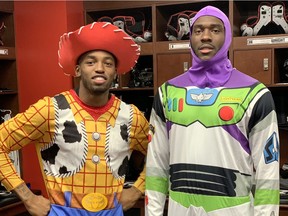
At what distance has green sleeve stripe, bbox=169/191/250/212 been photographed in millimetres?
1526

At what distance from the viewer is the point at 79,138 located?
5.61 ft

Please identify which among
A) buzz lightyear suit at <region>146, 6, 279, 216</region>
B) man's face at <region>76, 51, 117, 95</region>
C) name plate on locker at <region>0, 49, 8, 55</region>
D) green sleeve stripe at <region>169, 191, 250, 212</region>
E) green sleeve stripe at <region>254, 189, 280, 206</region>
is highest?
name plate on locker at <region>0, 49, 8, 55</region>

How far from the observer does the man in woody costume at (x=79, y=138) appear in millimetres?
1705

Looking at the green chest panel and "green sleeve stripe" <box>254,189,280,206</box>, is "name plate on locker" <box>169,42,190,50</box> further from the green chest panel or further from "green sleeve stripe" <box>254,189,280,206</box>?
"green sleeve stripe" <box>254,189,280,206</box>

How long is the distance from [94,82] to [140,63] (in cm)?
169

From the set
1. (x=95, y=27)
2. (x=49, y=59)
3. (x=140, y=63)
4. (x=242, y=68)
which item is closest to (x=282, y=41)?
(x=242, y=68)

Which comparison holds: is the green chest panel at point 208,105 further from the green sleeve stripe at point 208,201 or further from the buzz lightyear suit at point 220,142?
the green sleeve stripe at point 208,201

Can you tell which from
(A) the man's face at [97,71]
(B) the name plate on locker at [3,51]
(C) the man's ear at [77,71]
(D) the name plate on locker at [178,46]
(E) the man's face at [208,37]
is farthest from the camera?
(B) the name plate on locker at [3,51]

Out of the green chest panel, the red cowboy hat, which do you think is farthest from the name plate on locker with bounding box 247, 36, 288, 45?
the green chest panel

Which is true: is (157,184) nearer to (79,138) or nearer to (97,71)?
(79,138)

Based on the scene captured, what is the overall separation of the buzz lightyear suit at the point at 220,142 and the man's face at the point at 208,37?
0.8 inches

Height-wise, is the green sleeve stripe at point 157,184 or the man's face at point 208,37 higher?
the man's face at point 208,37

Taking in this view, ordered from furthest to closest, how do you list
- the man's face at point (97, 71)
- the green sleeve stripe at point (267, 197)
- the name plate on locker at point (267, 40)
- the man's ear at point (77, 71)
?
1. the name plate on locker at point (267, 40)
2. the man's ear at point (77, 71)
3. the man's face at point (97, 71)
4. the green sleeve stripe at point (267, 197)

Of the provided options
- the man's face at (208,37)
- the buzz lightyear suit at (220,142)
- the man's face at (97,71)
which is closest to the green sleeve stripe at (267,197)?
the buzz lightyear suit at (220,142)
